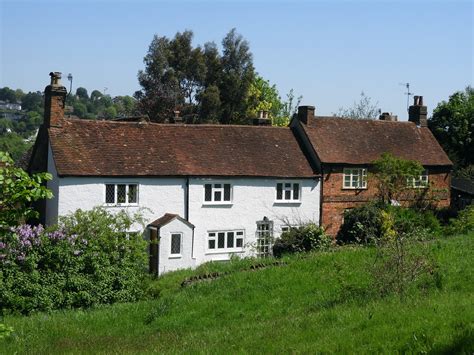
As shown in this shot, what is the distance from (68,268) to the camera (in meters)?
23.3

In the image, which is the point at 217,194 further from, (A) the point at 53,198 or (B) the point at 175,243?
(A) the point at 53,198

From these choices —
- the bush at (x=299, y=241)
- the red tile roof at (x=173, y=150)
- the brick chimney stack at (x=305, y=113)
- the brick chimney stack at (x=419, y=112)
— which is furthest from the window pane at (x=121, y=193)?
the brick chimney stack at (x=419, y=112)

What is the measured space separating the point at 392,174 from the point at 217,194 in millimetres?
10658

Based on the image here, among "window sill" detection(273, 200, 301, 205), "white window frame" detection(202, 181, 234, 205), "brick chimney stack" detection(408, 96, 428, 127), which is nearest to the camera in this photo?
"white window frame" detection(202, 181, 234, 205)

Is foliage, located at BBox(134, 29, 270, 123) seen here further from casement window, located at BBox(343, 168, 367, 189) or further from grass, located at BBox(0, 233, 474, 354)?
grass, located at BBox(0, 233, 474, 354)

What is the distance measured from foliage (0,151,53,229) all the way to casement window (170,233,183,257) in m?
25.2

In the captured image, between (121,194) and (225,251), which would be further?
(225,251)

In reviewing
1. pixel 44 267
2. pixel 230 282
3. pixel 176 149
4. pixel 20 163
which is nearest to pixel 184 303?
pixel 230 282

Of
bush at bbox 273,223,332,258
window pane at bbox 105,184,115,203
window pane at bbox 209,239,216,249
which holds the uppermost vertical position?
window pane at bbox 105,184,115,203

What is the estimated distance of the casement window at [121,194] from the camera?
110 ft

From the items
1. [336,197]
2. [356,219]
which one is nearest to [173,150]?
[336,197]

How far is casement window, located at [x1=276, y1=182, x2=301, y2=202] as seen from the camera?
3872cm

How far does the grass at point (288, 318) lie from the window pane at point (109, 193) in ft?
43.3

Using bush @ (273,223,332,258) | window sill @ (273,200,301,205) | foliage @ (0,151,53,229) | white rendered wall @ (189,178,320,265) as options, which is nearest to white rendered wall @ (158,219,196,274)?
white rendered wall @ (189,178,320,265)
